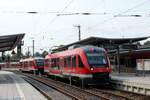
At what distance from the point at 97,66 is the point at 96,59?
2.25 ft

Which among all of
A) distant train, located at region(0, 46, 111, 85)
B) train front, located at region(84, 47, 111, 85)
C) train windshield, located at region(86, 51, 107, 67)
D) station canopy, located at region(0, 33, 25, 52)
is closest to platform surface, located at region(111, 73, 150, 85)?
train front, located at region(84, 47, 111, 85)

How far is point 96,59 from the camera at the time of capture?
88.6 ft

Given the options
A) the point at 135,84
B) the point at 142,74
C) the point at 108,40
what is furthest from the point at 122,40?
the point at 135,84

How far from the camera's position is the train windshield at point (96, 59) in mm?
26641

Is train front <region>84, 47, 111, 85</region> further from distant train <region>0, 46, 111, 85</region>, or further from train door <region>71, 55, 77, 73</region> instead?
train door <region>71, 55, 77, 73</region>

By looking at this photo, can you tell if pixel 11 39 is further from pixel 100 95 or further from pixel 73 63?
pixel 100 95

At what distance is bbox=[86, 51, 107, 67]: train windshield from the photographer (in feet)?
87.4

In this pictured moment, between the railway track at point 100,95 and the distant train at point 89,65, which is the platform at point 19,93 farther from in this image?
the distant train at point 89,65

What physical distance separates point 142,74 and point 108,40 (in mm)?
5955

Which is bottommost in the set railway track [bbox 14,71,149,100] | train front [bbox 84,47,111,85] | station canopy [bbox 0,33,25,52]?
railway track [bbox 14,71,149,100]

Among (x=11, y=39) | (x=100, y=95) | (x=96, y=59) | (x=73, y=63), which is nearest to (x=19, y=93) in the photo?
(x=100, y=95)

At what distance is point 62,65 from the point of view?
34.5 meters

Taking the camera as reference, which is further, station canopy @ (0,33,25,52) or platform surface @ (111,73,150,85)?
station canopy @ (0,33,25,52)

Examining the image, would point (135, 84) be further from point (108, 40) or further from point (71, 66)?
point (108, 40)
